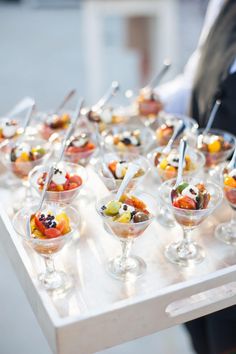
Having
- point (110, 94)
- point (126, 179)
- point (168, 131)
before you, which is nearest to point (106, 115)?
point (110, 94)

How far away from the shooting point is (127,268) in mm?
923

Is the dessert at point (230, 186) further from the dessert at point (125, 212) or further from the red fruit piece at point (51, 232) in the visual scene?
the red fruit piece at point (51, 232)

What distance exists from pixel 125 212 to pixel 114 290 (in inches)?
6.1

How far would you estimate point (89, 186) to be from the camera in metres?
1.21

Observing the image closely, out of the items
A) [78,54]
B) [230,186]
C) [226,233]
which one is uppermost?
[230,186]

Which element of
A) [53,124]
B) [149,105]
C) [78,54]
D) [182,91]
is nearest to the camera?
[53,124]

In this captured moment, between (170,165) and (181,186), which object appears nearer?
(181,186)

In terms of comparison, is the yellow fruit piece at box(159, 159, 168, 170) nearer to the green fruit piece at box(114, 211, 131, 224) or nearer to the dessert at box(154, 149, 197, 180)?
the dessert at box(154, 149, 197, 180)

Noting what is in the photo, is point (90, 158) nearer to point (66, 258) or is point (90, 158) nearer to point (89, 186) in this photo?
point (89, 186)

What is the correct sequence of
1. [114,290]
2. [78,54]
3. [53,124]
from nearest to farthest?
[114,290] < [53,124] < [78,54]

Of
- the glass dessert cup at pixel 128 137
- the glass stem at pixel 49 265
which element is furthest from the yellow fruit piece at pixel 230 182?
the glass stem at pixel 49 265

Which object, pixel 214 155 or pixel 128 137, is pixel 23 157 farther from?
pixel 214 155

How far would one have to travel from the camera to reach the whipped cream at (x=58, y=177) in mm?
1061

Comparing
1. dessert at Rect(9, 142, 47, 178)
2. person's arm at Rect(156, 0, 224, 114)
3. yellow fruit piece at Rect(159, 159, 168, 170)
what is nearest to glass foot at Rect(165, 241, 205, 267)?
yellow fruit piece at Rect(159, 159, 168, 170)
